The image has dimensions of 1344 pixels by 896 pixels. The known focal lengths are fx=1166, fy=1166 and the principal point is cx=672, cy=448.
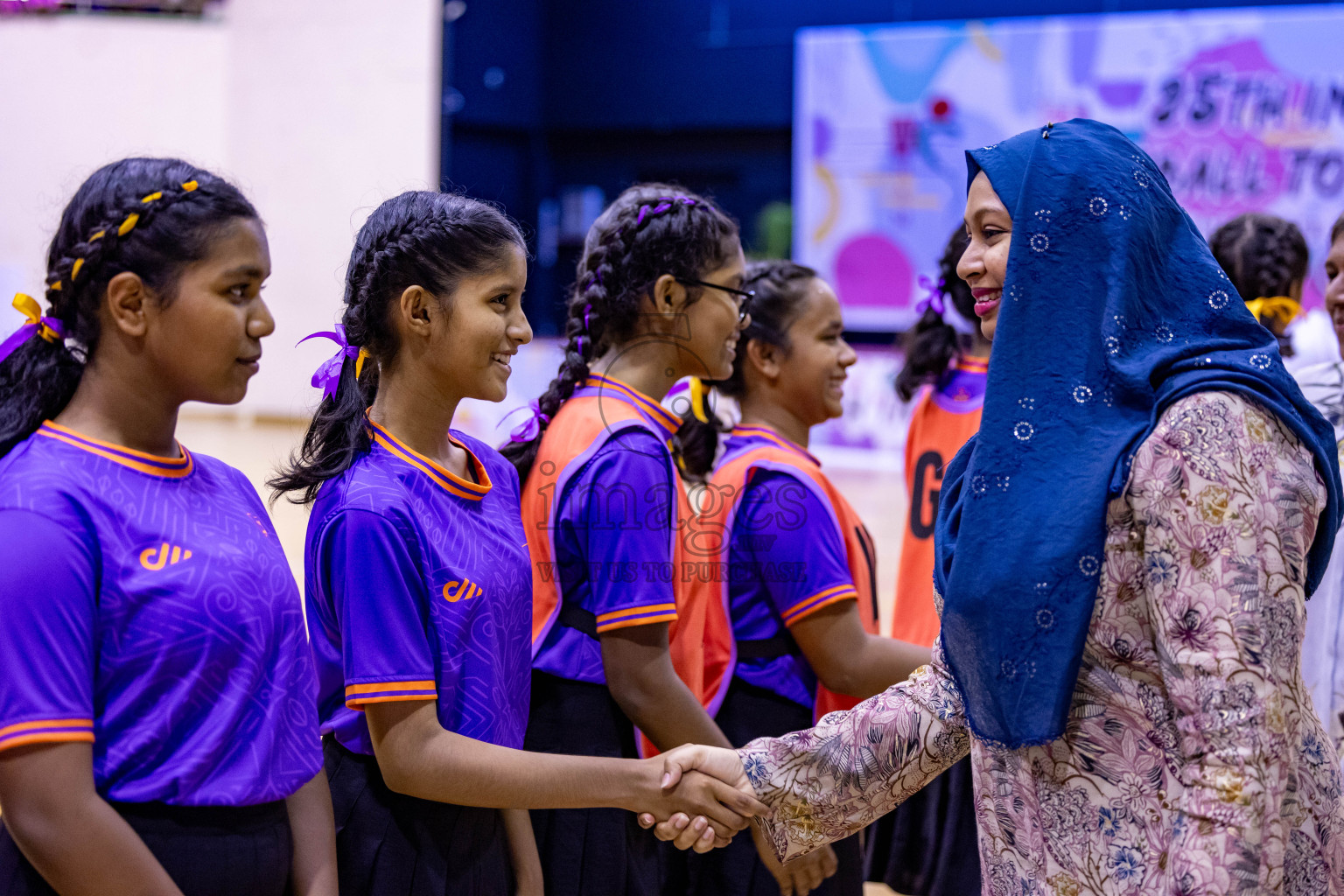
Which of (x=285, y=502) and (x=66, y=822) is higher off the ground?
(x=66, y=822)

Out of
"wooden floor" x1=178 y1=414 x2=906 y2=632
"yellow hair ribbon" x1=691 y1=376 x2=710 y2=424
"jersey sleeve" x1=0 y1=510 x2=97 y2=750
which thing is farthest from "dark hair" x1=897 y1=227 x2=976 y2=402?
"wooden floor" x1=178 y1=414 x2=906 y2=632

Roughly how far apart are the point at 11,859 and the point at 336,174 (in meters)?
10.9

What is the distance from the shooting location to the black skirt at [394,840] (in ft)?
4.71

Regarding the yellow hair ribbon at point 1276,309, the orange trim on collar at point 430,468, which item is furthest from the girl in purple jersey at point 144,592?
the yellow hair ribbon at point 1276,309

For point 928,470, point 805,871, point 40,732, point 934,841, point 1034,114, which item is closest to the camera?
point 40,732

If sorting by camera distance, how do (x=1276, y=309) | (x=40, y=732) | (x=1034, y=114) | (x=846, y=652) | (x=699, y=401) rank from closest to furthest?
1. (x=40, y=732)
2. (x=846, y=652)
3. (x=699, y=401)
4. (x=1276, y=309)
5. (x=1034, y=114)

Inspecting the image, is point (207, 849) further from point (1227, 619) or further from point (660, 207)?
point (660, 207)

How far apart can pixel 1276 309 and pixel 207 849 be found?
2862 mm

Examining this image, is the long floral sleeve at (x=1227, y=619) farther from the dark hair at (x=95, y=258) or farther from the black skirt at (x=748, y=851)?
the dark hair at (x=95, y=258)

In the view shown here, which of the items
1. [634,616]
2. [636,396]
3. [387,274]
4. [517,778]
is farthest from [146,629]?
[636,396]

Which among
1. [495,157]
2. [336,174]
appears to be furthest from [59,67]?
[495,157]

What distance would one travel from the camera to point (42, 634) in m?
1.07

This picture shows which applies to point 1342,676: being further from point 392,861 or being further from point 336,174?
point 336,174

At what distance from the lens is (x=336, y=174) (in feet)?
37.1
